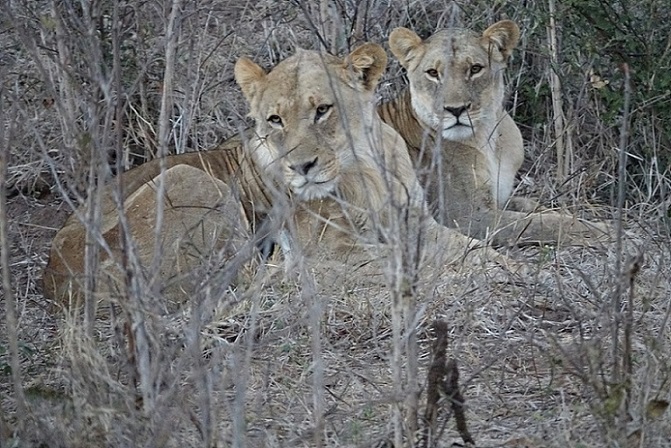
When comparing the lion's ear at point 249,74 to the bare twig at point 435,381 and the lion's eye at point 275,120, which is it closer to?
the lion's eye at point 275,120

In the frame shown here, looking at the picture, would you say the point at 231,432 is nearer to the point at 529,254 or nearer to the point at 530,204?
the point at 529,254

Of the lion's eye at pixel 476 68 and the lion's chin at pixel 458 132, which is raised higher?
the lion's eye at pixel 476 68

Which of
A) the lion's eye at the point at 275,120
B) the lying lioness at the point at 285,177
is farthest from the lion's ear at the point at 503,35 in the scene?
the lion's eye at the point at 275,120

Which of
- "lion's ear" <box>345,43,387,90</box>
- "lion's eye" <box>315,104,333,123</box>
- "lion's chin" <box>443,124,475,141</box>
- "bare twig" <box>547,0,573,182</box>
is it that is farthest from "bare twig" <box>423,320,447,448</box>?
"bare twig" <box>547,0,573,182</box>

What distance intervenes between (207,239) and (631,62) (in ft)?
6.49

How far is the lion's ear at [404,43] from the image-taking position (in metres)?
5.37

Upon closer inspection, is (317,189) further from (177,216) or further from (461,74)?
(461,74)

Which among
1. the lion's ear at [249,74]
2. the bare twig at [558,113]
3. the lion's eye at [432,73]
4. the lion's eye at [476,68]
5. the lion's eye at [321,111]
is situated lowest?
the bare twig at [558,113]

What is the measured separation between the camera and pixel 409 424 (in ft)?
9.11

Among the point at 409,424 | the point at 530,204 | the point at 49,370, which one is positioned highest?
the point at 409,424

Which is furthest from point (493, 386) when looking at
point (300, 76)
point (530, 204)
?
point (530, 204)

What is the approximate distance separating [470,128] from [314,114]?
0.88 meters

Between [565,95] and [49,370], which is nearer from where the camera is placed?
[49,370]

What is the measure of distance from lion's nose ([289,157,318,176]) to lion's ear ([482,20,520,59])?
117 cm
